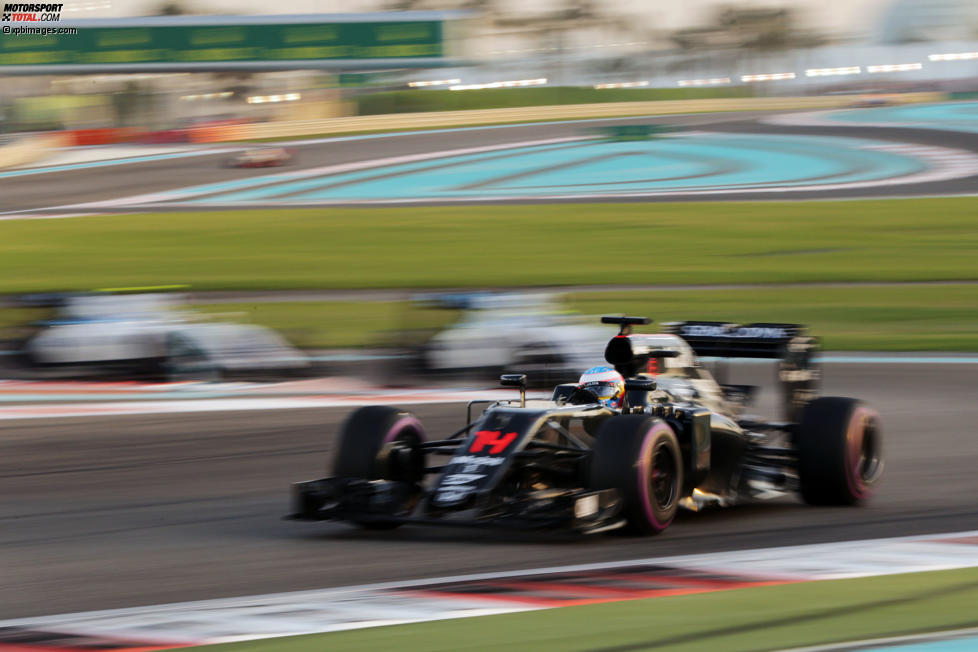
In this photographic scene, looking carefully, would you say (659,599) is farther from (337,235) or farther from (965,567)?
(337,235)

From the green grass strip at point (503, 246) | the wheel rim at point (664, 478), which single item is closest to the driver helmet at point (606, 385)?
the wheel rim at point (664, 478)

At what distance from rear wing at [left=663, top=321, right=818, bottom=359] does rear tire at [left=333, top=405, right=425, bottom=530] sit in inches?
100

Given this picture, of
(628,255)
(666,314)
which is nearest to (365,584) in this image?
(666,314)

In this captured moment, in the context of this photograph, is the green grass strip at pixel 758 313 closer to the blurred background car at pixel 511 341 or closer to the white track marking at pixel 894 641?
the blurred background car at pixel 511 341

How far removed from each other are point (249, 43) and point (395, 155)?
1103 cm

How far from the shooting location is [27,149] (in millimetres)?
47250

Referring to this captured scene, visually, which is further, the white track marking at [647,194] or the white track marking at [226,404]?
the white track marking at [647,194]

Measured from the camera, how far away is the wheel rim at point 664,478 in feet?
24.6

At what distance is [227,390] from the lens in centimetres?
1514

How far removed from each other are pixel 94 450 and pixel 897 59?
9391 cm

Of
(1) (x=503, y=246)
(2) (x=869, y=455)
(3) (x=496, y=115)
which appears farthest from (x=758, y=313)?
(3) (x=496, y=115)

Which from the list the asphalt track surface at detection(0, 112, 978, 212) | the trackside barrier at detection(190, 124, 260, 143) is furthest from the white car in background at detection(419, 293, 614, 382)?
the trackside barrier at detection(190, 124, 260, 143)

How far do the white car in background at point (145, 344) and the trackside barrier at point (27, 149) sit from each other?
31.4 meters

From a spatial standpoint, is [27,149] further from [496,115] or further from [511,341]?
[511,341]
